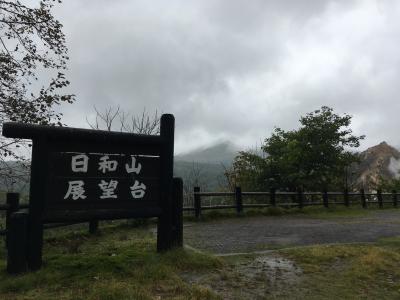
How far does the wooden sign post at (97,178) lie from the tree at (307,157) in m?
21.8

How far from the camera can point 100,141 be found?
578 centimetres

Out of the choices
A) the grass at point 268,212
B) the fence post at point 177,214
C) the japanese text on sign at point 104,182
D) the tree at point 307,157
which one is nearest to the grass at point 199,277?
the fence post at point 177,214

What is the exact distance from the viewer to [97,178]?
5.74 m

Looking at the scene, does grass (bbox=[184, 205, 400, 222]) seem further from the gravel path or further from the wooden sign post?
the wooden sign post

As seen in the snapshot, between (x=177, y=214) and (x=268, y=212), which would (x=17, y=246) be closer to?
(x=177, y=214)

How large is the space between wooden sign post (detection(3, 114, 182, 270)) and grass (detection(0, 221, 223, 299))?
15.7 inches

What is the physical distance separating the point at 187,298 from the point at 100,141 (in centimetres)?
250

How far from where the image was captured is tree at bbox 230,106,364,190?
27.7 m

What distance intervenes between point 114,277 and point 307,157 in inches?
973

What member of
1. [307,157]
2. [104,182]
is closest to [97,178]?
[104,182]

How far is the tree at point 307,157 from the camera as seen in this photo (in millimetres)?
27734

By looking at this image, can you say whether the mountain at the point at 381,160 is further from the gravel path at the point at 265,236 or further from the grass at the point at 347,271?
the grass at the point at 347,271

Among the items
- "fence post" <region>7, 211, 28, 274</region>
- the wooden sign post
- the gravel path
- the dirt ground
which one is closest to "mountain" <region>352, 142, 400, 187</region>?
the gravel path

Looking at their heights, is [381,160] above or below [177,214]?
above
